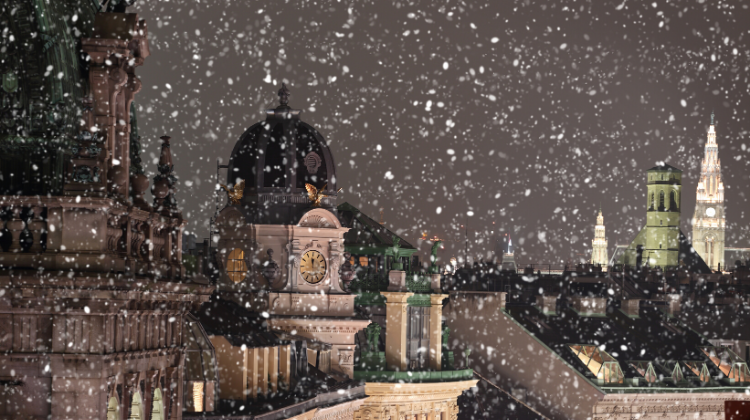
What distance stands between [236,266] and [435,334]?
42.8 ft

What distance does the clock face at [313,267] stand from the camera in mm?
55188

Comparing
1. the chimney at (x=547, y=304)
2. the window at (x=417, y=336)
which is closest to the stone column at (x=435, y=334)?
the window at (x=417, y=336)

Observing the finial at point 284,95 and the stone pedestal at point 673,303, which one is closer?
the finial at point 284,95

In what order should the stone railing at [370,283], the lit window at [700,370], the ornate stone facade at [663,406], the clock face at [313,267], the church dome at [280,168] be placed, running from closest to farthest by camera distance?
the church dome at [280,168] → the clock face at [313,267] → the stone railing at [370,283] → the ornate stone facade at [663,406] → the lit window at [700,370]

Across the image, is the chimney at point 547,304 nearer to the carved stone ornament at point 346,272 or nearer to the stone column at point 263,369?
the carved stone ornament at point 346,272

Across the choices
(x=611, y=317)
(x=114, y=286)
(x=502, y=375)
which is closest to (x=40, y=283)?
(x=114, y=286)

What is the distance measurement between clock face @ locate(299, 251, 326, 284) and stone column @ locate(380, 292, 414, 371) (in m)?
7.57

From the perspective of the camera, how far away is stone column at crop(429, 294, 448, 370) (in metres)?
64.0

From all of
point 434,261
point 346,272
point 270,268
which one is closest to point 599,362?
point 434,261

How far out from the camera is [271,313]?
53812 millimetres

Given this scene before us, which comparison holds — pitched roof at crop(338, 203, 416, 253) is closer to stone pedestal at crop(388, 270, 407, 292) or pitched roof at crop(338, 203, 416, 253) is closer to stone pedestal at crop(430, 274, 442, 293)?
stone pedestal at crop(430, 274, 442, 293)

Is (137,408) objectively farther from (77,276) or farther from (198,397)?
(198,397)

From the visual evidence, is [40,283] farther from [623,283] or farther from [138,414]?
[623,283]

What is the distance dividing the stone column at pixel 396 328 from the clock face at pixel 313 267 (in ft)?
24.8
